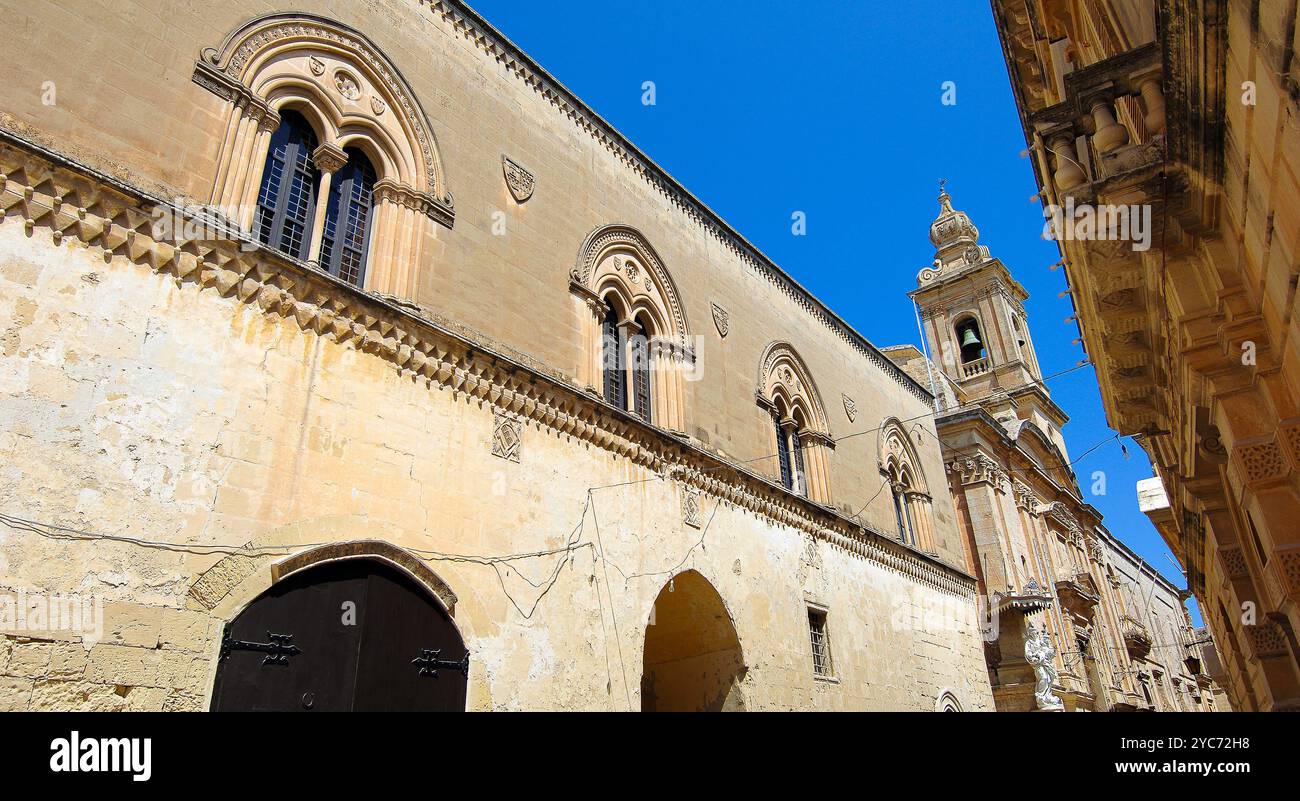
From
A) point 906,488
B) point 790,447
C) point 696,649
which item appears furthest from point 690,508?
point 906,488

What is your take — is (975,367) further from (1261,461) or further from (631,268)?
(1261,461)

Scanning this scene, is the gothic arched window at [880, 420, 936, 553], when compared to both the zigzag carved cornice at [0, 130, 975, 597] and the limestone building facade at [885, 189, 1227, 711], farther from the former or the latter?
the zigzag carved cornice at [0, 130, 975, 597]

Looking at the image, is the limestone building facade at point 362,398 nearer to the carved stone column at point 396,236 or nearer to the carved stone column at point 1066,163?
the carved stone column at point 396,236

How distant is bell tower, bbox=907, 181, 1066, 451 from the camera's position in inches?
1314

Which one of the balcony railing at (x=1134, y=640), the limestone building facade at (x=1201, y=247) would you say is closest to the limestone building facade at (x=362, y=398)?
the limestone building facade at (x=1201, y=247)

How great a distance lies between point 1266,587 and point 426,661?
8.63 metres

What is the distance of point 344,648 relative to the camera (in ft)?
20.9

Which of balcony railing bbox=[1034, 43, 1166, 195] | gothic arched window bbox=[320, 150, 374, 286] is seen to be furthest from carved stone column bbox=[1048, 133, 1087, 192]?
gothic arched window bbox=[320, 150, 374, 286]

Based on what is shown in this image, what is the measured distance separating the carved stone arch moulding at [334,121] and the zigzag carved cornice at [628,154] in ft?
5.65

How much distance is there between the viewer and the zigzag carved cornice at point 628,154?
33.1 ft

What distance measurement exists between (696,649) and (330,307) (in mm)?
7094

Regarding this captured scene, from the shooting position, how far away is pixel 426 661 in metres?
6.81
